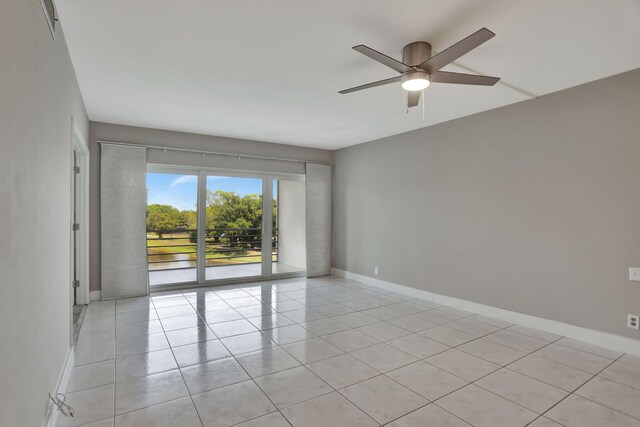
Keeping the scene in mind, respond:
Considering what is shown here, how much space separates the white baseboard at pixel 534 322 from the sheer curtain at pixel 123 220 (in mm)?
3896

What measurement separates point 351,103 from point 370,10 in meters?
1.75

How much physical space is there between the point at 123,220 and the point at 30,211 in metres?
3.56

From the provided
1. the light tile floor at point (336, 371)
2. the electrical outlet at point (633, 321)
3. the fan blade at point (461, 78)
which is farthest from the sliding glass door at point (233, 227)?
the electrical outlet at point (633, 321)

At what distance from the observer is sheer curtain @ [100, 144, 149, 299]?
475 centimetres

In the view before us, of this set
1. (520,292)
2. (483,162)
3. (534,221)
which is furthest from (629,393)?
(483,162)

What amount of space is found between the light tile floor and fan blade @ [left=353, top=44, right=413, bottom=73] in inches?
90.8

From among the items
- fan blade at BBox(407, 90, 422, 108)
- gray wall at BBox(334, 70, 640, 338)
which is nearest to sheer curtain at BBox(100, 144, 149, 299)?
gray wall at BBox(334, 70, 640, 338)

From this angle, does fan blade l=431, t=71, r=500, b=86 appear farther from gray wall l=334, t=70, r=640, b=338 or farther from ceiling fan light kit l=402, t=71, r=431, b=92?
gray wall l=334, t=70, r=640, b=338

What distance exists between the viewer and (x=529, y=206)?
147 inches

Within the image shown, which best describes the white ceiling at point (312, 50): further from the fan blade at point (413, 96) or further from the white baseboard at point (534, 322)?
the white baseboard at point (534, 322)

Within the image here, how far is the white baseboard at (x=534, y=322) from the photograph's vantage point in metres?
3.10

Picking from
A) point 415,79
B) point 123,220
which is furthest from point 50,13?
point 123,220

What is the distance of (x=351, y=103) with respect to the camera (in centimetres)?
385

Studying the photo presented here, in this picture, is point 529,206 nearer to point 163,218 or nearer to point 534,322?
point 534,322
